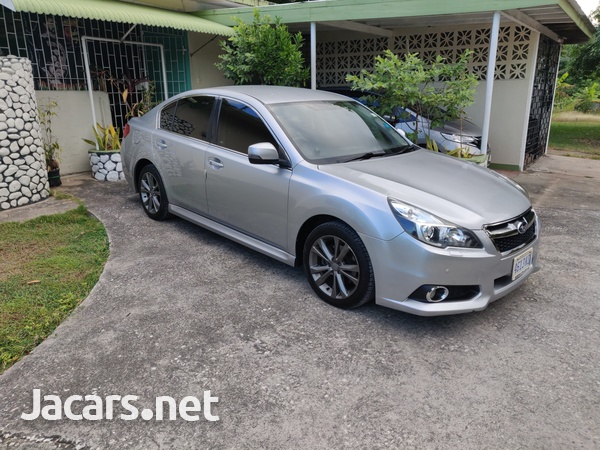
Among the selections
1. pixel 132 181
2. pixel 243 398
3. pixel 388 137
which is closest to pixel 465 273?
pixel 243 398

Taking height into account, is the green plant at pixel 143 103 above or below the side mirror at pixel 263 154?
above

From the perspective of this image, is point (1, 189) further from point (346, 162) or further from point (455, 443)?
point (455, 443)

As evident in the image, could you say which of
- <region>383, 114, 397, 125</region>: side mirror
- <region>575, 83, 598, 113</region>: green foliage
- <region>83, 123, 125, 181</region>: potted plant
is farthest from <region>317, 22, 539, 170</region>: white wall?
<region>575, 83, 598, 113</region>: green foliage

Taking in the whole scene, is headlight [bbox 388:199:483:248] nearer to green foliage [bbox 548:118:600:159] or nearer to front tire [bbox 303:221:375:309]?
front tire [bbox 303:221:375:309]

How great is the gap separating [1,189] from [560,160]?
10.8m

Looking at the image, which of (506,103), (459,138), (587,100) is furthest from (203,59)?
(587,100)

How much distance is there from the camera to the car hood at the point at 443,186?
3.19 metres

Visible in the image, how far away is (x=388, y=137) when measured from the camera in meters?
4.53

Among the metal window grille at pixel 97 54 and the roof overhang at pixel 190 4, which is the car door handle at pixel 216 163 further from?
the roof overhang at pixel 190 4

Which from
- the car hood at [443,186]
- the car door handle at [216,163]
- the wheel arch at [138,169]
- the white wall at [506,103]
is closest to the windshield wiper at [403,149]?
the car hood at [443,186]

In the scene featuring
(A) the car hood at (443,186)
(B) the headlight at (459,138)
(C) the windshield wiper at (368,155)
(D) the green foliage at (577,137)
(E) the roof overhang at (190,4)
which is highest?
(E) the roof overhang at (190,4)

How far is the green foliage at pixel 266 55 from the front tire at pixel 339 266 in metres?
4.89

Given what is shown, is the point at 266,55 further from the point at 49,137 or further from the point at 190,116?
the point at 49,137

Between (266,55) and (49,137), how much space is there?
3.72 m
